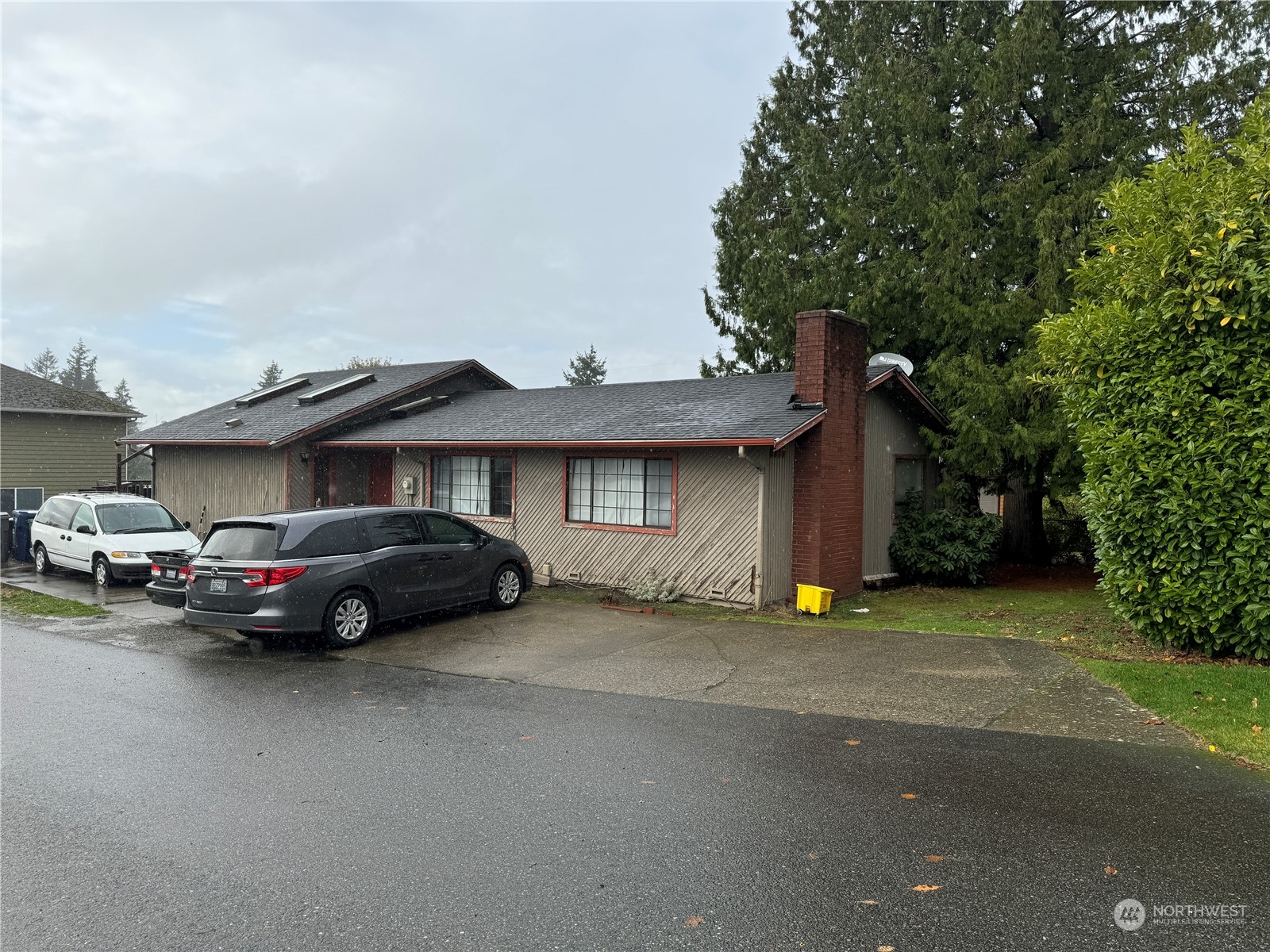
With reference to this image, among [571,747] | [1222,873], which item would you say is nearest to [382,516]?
[571,747]

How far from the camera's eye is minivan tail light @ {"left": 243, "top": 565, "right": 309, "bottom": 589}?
9.50 meters

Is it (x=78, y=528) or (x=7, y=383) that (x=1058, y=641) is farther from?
(x=7, y=383)

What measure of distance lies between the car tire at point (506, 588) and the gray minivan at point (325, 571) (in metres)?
0.73

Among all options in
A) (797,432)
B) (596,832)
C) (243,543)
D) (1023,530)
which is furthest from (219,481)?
(1023,530)

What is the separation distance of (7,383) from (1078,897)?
29943 millimetres

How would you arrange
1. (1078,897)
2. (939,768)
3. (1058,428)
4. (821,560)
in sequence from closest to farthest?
(1078,897), (939,768), (821,560), (1058,428)

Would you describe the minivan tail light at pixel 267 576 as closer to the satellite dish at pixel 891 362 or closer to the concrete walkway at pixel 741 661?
the concrete walkway at pixel 741 661

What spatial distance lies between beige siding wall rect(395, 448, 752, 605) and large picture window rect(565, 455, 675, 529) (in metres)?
0.24

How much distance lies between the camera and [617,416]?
50.4 ft

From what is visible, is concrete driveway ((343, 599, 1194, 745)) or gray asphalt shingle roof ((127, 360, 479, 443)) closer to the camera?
concrete driveway ((343, 599, 1194, 745))

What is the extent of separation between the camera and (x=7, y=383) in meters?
25.0

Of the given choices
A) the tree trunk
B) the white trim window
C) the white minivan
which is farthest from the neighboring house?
the tree trunk

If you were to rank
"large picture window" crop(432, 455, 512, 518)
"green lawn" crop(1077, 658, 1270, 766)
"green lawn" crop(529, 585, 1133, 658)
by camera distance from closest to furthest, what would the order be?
"green lawn" crop(1077, 658, 1270, 766), "green lawn" crop(529, 585, 1133, 658), "large picture window" crop(432, 455, 512, 518)

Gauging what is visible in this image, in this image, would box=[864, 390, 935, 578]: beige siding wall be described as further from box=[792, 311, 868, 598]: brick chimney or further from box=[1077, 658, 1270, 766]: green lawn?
box=[1077, 658, 1270, 766]: green lawn
